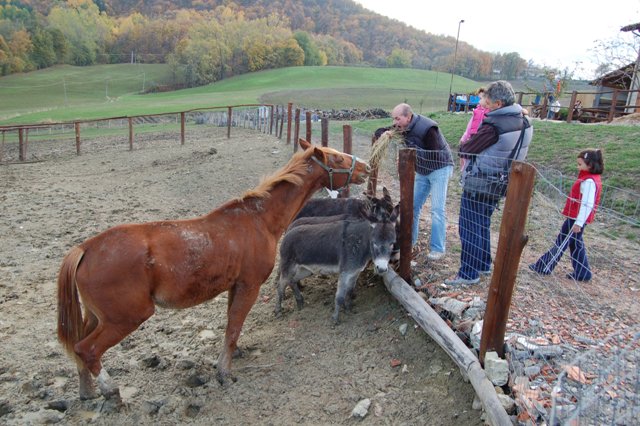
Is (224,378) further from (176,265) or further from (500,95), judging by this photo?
(500,95)

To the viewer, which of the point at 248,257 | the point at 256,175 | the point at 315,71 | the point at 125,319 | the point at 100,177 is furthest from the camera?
the point at 315,71

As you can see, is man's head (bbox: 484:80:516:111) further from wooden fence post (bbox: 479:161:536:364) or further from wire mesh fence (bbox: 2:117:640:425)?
wooden fence post (bbox: 479:161:536:364)

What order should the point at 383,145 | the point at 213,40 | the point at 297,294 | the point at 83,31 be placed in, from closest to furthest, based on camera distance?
the point at 297,294 < the point at 383,145 < the point at 213,40 < the point at 83,31

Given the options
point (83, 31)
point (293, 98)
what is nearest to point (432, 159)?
point (293, 98)

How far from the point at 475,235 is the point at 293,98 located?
49230mm

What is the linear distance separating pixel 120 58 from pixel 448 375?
113 metres

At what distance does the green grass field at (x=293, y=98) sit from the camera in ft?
40.8

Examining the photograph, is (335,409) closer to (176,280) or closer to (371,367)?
(371,367)

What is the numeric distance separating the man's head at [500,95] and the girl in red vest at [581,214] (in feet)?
4.63

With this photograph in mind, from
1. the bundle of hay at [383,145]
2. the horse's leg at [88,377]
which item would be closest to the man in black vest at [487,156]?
the bundle of hay at [383,145]

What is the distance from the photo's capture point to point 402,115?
5402 millimetres

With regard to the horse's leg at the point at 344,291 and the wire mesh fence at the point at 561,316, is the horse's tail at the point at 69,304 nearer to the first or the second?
the horse's leg at the point at 344,291

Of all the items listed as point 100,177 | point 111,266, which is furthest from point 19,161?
point 111,266

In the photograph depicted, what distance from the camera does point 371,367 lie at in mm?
4148
